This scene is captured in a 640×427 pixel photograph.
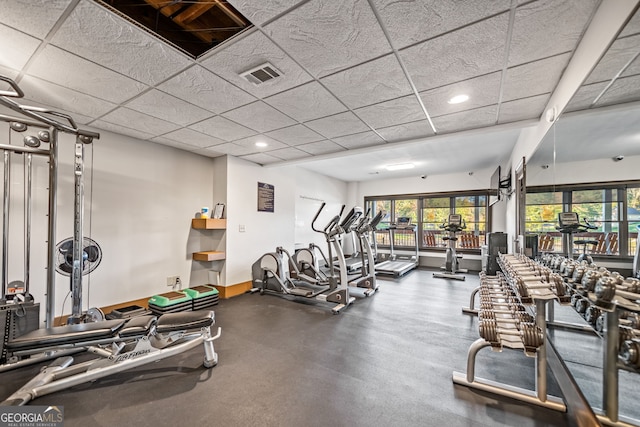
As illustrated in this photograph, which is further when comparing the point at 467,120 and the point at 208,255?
the point at 208,255

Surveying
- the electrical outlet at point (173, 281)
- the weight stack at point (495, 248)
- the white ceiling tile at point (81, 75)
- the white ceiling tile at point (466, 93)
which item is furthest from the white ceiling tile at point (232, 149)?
the weight stack at point (495, 248)

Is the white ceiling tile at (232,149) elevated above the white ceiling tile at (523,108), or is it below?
below

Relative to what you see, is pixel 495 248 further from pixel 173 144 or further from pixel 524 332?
pixel 173 144

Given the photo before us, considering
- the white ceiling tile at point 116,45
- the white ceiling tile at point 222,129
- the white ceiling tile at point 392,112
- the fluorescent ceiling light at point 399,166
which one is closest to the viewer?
the white ceiling tile at point 116,45

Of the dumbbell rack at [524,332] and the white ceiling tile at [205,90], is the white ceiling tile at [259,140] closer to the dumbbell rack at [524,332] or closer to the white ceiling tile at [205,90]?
the white ceiling tile at [205,90]

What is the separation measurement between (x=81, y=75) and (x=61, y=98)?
71 centimetres

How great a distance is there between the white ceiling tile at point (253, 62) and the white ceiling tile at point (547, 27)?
146 centimetres

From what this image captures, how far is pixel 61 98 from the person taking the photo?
8.41ft

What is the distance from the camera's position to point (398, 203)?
8172mm

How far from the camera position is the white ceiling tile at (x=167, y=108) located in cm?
254

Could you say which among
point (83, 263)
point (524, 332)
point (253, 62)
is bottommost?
point (524, 332)

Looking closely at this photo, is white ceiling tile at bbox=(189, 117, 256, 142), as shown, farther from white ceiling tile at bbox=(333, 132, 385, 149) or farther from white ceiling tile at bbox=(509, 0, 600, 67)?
white ceiling tile at bbox=(509, 0, 600, 67)

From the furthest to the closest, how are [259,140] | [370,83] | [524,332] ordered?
[259,140]
[370,83]
[524,332]

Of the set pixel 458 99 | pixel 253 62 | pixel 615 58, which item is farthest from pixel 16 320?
pixel 615 58
